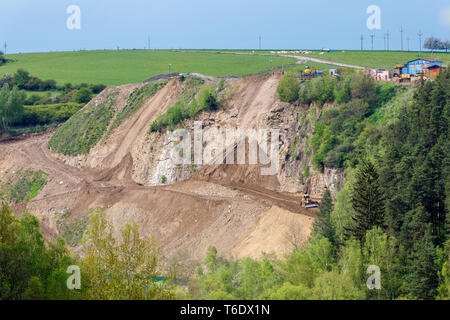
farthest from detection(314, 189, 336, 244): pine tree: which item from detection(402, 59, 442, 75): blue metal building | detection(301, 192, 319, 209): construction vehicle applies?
detection(402, 59, 442, 75): blue metal building

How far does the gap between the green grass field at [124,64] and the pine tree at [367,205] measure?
73521mm

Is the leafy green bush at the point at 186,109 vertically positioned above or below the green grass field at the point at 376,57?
below

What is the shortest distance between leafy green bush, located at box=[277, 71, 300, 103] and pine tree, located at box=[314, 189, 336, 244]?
25890 millimetres

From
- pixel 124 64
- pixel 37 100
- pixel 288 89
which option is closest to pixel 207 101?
pixel 288 89

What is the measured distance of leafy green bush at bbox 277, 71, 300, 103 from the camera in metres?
75.2

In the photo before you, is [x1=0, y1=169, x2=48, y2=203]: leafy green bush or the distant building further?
[x1=0, y1=169, x2=48, y2=203]: leafy green bush

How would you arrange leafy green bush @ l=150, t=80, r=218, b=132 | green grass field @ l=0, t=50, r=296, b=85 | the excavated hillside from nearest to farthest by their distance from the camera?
the excavated hillside < leafy green bush @ l=150, t=80, r=218, b=132 < green grass field @ l=0, t=50, r=296, b=85

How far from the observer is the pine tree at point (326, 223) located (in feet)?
152

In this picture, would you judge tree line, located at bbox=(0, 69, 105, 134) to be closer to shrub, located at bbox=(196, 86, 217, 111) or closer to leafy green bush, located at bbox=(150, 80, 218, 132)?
leafy green bush, located at bbox=(150, 80, 218, 132)

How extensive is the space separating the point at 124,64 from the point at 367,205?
11872 centimetres
